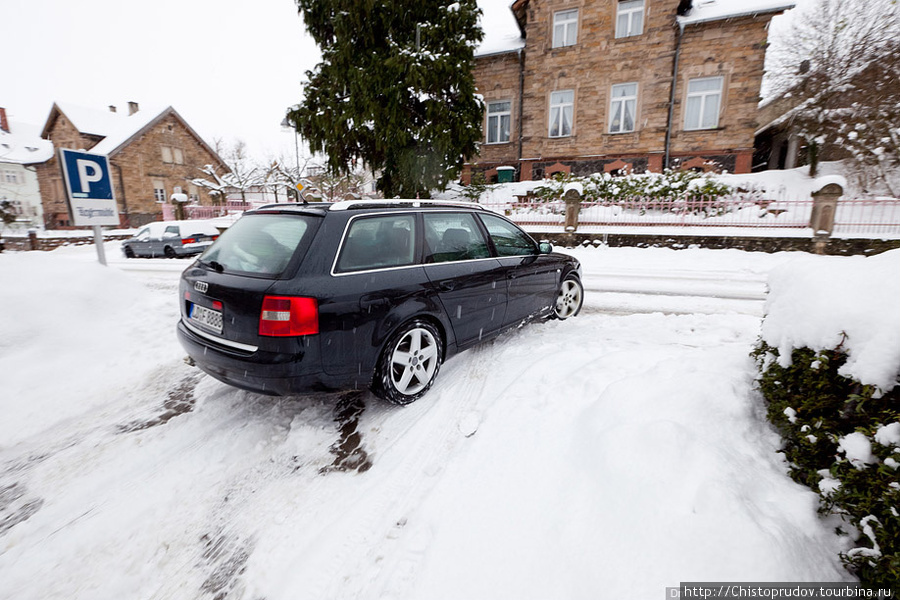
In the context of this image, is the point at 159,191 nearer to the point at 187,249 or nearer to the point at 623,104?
the point at 187,249

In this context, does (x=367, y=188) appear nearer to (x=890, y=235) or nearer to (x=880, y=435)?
(x=890, y=235)

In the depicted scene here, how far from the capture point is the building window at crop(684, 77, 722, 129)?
1712 centimetres

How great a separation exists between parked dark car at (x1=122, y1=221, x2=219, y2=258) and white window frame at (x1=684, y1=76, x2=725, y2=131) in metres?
20.8

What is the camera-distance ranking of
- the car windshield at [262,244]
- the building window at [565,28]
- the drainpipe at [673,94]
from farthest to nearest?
the building window at [565,28] → the drainpipe at [673,94] → the car windshield at [262,244]

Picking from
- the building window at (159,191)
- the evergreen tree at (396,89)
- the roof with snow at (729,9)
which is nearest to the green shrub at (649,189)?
the evergreen tree at (396,89)

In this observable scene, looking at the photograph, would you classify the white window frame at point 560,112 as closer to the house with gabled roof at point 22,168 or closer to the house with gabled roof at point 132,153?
the house with gabled roof at point 132,153

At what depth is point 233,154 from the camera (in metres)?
42.1

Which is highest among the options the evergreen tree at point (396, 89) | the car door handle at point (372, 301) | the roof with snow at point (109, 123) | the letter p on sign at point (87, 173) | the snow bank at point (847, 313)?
the roof with snow at point (109, 123)

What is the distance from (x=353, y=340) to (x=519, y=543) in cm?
167

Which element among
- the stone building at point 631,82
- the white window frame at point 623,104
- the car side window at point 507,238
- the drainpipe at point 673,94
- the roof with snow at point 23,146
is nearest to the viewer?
the car side window at point 507,238

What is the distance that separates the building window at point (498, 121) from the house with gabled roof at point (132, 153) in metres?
27.6

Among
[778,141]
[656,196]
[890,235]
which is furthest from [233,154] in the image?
[890,235]

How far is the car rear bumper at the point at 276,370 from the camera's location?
2.75 m

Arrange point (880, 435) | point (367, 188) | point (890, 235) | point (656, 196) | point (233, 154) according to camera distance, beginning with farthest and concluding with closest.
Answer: point (233, 154) < point (367, 188) < point (656, 196) < point (890, 235) < point (880, 435)
